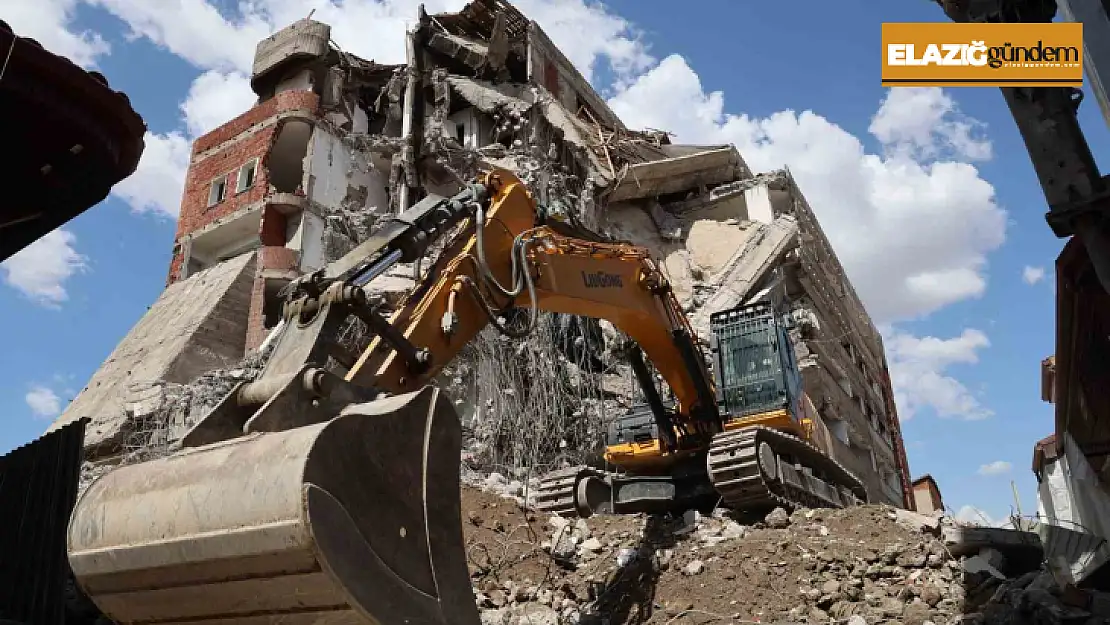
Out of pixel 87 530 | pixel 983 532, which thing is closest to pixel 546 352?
pixel 983 532

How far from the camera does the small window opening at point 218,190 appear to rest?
Result: 73.4 ft

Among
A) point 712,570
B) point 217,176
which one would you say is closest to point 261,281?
point 217,176

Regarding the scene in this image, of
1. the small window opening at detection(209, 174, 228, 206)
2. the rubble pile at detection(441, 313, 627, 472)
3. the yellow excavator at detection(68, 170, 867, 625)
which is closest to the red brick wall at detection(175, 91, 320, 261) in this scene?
the small window opening at detection(209, 174, 228, 206)

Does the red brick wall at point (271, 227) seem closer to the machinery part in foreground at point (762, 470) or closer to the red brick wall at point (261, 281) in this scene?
the red brick wall at point (261, 281)

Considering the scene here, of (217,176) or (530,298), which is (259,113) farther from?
(530,298)

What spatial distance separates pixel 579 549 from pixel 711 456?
1.77m

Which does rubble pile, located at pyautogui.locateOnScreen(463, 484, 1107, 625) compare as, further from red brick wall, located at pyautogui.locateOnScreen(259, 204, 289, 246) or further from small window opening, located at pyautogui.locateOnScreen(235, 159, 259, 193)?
small window opening, located at pyautogui.locateOnScreen(235, 159, 259, 193)

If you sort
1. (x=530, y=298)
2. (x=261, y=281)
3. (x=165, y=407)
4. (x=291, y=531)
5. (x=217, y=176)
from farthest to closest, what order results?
(x=217, y=176) → (x=261, y=281) → (x=165, y=407) → (x=530, y=298) → (x=291, y=531)

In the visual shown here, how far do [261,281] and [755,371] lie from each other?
45.3 feet

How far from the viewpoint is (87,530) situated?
3699 mm

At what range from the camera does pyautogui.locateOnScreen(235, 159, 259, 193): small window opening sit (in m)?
21.8

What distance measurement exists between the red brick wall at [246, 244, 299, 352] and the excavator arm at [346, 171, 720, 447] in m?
12.7

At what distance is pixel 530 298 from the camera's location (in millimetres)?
6629

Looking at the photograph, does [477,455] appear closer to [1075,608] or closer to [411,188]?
[411,188]
